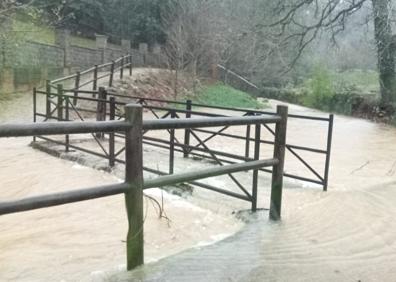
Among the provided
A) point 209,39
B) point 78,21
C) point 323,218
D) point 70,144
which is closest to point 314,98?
point 209,39

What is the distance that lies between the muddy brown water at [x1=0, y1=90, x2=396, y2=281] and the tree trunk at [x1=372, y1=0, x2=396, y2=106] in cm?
1169

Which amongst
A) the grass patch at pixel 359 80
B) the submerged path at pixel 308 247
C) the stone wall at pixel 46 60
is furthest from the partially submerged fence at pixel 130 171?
the grass patch at pixel 359 80

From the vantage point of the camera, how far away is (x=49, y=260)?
4.04 metres

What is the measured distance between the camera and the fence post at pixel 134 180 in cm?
302

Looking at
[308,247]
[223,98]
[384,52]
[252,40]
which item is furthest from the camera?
[252,40]

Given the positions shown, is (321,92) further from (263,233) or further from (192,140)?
(263,233)

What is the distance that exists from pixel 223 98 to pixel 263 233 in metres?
21.5

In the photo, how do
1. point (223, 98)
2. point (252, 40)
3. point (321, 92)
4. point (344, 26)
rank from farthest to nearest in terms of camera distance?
point (252, 40) → point (321, 92) → point (223, 98) → point (344, 26)

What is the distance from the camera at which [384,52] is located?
20.5 metres

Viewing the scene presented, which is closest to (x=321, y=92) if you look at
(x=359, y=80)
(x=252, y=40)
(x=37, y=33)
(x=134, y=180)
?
(x=359, y=80)

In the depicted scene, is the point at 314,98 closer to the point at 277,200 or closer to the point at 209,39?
the point at 209,39

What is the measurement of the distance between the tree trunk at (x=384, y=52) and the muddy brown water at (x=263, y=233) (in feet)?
38.4

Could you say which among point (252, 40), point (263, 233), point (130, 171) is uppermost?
point (252, 40)

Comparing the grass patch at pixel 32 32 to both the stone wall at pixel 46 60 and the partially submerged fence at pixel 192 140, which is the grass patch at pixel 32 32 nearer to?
the stone wall at pixel 46 60
